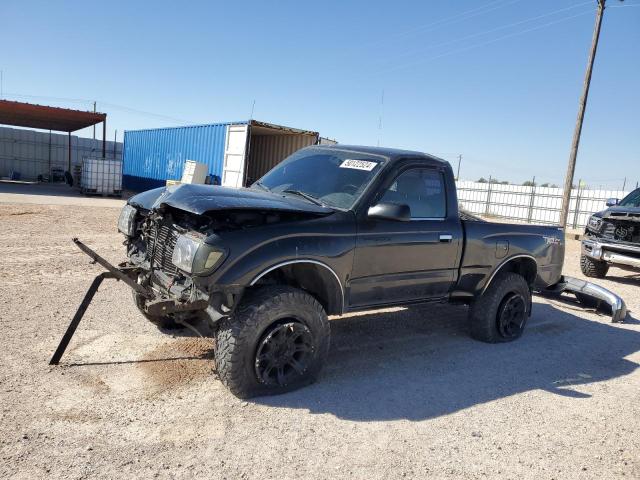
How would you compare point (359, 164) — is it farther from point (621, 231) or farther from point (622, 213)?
point (621, 231)

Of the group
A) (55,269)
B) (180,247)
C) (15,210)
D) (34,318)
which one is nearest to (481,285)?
(180,247)

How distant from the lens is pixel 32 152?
114ft

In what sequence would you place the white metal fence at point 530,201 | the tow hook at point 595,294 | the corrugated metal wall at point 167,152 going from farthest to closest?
the white metal fence at point 530,201, the corrugated metal wall at point 167,152, the tow hook at point 595,294

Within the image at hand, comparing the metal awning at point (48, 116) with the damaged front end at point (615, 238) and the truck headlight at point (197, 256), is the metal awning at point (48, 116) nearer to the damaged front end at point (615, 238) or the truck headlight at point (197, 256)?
the damaged front end at point (615, 238)

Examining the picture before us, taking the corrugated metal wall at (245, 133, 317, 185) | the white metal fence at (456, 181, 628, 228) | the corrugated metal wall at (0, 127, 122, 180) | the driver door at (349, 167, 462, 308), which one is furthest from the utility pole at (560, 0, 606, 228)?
the corrugated metal wall at (0, 127, 122, 180)

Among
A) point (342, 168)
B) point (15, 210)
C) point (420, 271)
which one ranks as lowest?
point (15, 210)

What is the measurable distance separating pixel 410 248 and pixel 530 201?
2455 centimetres

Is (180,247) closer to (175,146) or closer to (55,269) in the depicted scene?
(55,269)

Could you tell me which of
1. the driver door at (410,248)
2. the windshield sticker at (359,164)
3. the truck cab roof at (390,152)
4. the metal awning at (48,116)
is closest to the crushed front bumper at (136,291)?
the driver door at (410,248)

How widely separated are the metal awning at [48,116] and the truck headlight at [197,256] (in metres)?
23.9

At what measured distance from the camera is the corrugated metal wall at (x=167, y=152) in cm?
1991

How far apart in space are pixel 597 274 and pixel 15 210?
15314 mm

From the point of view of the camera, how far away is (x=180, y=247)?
3504 mm

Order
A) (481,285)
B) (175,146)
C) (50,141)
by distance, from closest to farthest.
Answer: (481,285)
(175,146)
(50,141)
